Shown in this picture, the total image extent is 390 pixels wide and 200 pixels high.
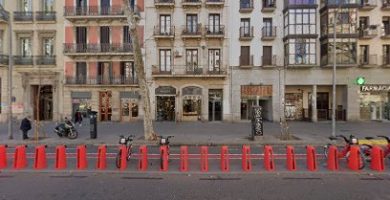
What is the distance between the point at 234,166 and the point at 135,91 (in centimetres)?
2112

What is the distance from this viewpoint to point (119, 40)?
28.6 meters

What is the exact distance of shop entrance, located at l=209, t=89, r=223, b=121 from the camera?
29078mm

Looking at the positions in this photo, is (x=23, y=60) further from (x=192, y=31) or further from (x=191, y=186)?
(x=191, y=186)

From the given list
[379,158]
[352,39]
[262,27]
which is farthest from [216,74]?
[379,158]

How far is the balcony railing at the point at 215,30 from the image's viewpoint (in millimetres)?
28219

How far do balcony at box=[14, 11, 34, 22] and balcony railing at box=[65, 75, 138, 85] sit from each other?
22.1 ft

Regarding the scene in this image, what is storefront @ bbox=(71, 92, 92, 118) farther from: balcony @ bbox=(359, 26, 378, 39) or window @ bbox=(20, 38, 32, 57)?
balcony @ bbox=(359, 26, 378, 39)

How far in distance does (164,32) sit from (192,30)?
2.73m

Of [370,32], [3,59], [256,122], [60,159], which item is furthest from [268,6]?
[3,59]

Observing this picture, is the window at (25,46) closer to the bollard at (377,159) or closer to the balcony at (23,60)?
the balcony at (23,60)

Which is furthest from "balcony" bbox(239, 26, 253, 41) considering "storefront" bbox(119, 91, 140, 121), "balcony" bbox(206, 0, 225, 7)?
"storefront" bbox(119, 91, 140, 121)

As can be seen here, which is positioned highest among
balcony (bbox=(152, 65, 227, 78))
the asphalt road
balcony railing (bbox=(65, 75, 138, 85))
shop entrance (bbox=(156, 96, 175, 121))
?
balcony (bbox=(152, 65, 227, 78))

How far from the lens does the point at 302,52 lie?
90.5 feet

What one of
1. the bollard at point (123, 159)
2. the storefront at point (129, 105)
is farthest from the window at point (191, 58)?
the bollard at point (123, 159)
